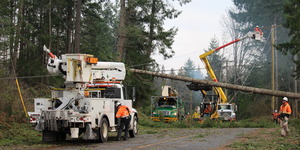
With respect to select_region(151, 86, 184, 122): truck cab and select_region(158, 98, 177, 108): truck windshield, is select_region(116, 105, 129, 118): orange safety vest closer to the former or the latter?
select_region(151, 86, 184, 122): truck cab

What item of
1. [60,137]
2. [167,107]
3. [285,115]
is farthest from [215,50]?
[60,137]

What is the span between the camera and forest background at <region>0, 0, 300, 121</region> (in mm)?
33206

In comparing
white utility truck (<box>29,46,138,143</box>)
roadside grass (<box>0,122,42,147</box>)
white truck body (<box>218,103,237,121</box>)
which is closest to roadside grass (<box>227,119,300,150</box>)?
white utility truck (<box>29,46,138,143</box>)

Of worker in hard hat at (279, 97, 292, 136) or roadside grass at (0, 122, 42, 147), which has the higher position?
worker in hard hat at (279, 97, 292, 136)

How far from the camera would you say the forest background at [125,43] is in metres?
33.2

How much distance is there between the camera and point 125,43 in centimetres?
4200

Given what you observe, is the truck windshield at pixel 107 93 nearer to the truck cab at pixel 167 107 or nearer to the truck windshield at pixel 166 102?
the truck cab at pixel 167 107

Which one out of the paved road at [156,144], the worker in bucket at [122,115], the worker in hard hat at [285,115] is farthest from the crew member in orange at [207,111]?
the worker in bucket at [122,115]

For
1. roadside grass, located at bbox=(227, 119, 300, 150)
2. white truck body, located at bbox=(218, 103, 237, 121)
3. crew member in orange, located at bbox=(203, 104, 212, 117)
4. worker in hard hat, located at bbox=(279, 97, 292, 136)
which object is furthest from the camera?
crew member in orange, located at bbox=(203, 104, 212, 117)

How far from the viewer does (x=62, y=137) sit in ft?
62.7

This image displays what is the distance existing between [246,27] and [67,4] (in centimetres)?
3599

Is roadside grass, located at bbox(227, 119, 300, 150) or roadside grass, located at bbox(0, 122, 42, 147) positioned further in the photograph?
roadside grass, located at bbox(0, 122, 42, 147)

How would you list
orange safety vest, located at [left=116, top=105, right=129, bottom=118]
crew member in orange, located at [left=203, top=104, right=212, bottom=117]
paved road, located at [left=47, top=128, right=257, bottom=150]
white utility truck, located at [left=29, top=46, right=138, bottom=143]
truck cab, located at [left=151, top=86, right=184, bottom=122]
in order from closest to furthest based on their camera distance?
paved road, located at [left=47, top=128, right=257, bottom=150], white utility truck, located at [left=29, top=46, right=138, bottom=143], orange safety vest, located at [left=116, top=105, right=129, bottom=118], truck cab, located at [left=151, top=86, right=184, bottom=122], crew member in orange, located at [left=203, top=104, right=212, bottom=117]

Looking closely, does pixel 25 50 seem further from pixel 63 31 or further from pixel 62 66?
pixel 62 66
